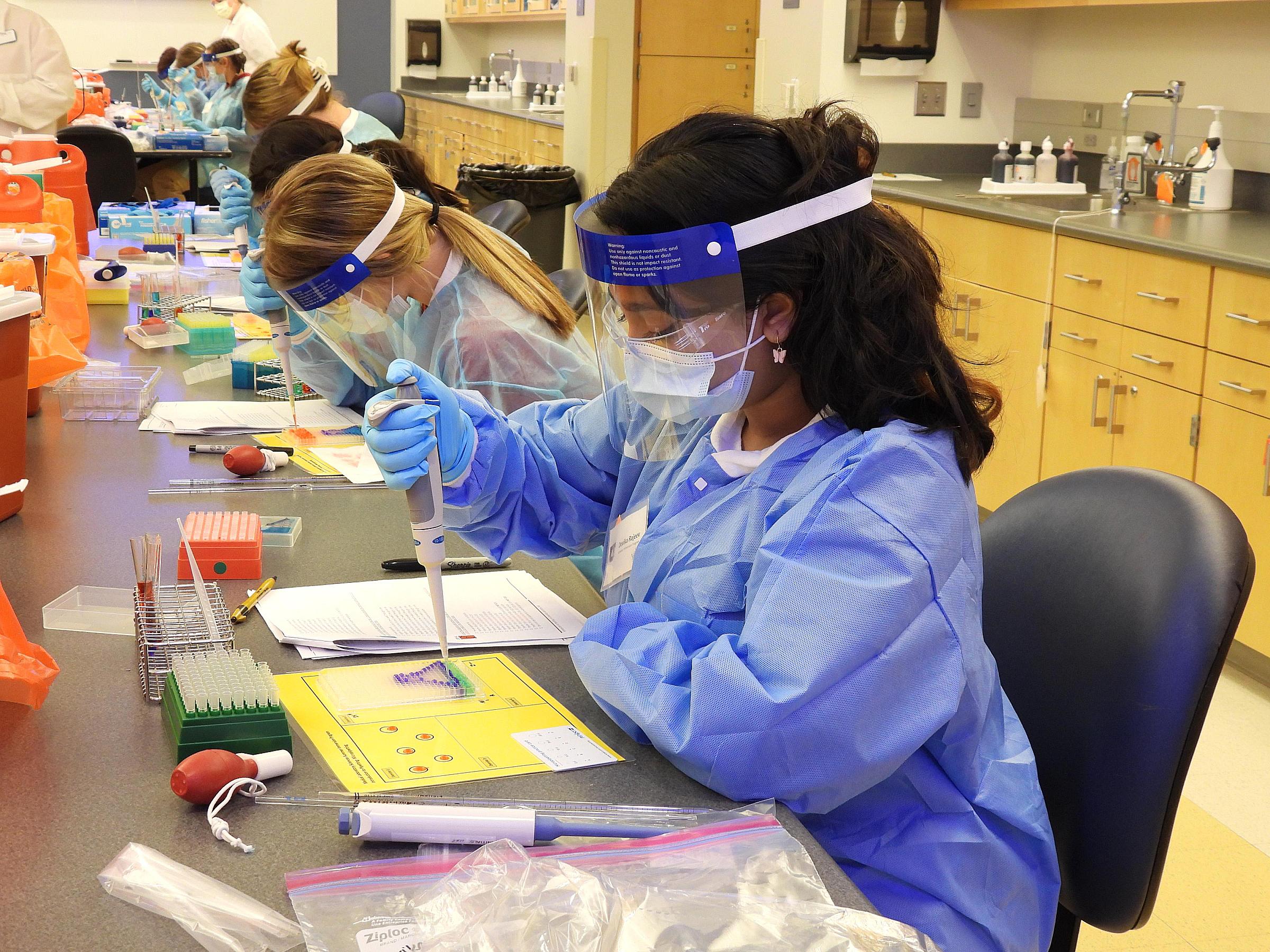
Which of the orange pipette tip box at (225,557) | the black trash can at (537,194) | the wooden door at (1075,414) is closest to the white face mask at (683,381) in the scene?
the orange pipette tip box at (225,557)

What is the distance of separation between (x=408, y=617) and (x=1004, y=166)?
3.49 m

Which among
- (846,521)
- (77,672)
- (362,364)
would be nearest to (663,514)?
(846,521)

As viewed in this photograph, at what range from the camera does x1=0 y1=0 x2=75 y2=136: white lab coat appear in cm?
514

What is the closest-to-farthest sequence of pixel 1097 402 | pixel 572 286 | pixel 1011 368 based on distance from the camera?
pixel 572 286, pixel 1097 402, pixel 1011 368

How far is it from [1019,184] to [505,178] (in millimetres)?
2995

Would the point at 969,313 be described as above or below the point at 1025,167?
below

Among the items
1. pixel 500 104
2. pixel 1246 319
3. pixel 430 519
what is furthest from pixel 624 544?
pixel 500 104

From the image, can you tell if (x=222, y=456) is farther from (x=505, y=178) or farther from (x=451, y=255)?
(x=505, y=178)

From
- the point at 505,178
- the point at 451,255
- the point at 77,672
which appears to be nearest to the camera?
the point at 77,672

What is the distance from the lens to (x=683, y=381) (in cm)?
112

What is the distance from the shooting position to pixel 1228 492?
282 cm

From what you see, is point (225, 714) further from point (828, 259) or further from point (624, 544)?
point (828, 259)

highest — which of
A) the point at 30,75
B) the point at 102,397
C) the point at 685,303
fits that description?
the point at 30,75

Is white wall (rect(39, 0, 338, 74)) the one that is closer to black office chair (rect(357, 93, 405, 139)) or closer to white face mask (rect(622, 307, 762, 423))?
black office chair (rect(357, 93, 405, 139))
